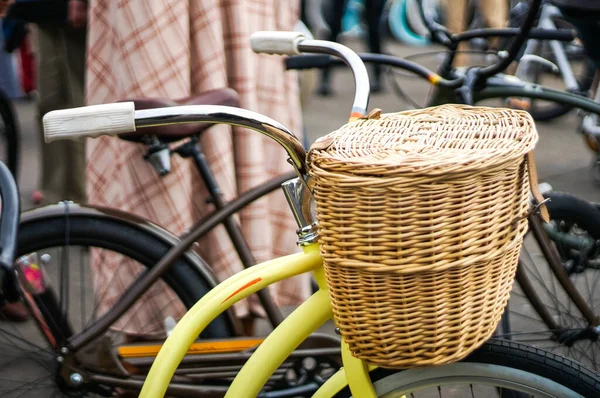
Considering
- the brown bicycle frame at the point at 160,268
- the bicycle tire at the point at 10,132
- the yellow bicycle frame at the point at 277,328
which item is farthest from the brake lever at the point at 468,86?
the bicycle tire at the point at 10,132

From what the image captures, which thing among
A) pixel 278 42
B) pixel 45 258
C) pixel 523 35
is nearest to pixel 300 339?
pixel 278 42

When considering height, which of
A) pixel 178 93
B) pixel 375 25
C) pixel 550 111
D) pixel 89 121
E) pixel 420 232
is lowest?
pixel 550 111

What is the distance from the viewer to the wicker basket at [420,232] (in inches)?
54.0

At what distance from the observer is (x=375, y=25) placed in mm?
7707

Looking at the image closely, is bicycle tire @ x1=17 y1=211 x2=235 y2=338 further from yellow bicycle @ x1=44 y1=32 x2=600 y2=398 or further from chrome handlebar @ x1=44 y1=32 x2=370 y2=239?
chrome handlebar @ x1=44 y1=32 x2=370 y2=239

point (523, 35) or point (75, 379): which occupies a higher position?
point (523, 35)

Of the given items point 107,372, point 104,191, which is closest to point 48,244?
point 107,372

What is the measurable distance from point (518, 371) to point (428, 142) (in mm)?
456

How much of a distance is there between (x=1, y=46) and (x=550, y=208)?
12.2 feet

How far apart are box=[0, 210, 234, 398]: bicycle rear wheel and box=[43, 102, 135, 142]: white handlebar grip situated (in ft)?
2.76

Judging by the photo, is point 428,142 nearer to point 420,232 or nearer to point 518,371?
point 420,232

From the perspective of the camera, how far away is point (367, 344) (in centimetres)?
148

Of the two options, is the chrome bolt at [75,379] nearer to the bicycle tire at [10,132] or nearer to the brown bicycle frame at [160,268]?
the brown bicycle frame at [160,268]

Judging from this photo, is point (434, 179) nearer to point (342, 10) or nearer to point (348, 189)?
point (348, 189)
